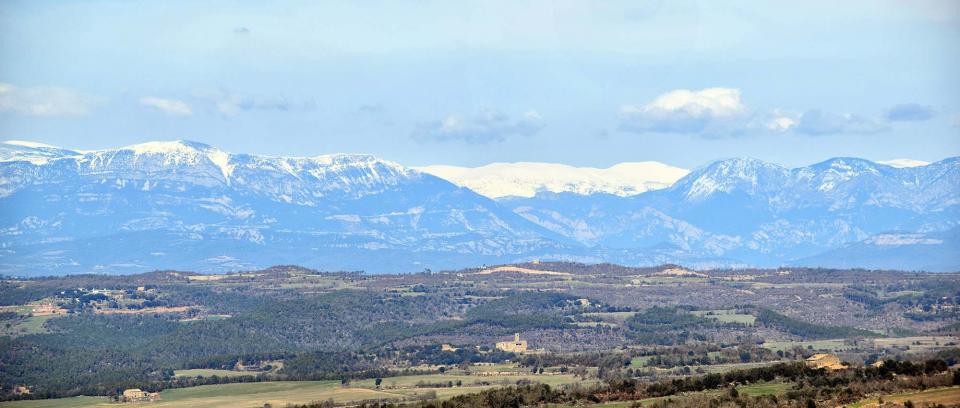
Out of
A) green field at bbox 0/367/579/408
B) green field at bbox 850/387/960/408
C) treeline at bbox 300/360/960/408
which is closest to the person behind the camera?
green field at bbox 850/387/960/408

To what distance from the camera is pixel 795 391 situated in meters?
109

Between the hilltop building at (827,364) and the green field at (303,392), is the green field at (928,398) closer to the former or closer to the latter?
the hilltop building at (827,364)

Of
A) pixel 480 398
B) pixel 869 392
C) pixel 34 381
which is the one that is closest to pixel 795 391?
pixel 869 392

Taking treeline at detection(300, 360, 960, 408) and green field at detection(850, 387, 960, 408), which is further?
treeline at detection(300, 360, 960, 408)

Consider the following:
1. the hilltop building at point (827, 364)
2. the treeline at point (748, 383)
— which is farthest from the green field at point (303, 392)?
the hilltop building at point (827, 364)

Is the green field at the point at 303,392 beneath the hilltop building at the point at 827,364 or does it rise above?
beneath

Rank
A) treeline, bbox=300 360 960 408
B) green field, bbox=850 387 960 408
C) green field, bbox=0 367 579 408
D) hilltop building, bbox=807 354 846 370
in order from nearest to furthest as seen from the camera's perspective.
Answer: green field, bbox=850 387 960 408, treeline, bbox=300 360 960 408, hilltop building, bbox=807 354 846 370, green field, bbox=0 367 579 408

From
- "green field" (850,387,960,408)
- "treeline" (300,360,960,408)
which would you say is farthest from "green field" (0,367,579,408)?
"green field" (850,387,960,408)

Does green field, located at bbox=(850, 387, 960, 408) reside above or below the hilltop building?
below

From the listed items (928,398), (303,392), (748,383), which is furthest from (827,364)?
(303,392)

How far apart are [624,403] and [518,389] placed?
18316mm

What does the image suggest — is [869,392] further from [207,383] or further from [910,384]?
[207,383]

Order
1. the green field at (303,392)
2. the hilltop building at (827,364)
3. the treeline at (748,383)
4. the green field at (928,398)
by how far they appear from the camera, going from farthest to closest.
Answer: the green field at (303,392), the hilltop building at (827,364), the treeline at (748,383), the green field at (928,398)

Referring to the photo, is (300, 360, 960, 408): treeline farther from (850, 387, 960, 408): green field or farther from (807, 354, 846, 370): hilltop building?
(850, 387, 960, 408): green field
